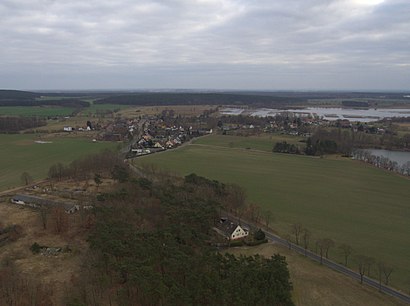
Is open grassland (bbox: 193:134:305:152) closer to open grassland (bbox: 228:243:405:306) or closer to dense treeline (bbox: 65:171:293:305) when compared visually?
dense treeline (bbox: 65:171:293:305)

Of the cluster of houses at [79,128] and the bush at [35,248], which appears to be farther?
the cluster of houses at [79,128]

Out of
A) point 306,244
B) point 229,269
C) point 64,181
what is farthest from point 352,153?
point 229,269

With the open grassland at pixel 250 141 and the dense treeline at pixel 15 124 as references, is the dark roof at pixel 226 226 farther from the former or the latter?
the dense treeline at pixel 15 124

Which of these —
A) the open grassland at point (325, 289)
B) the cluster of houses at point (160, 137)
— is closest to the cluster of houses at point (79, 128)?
the cluster of houses at point (160, 137)

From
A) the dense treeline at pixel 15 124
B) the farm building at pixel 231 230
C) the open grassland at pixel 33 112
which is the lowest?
the farm building at pixel 231 230

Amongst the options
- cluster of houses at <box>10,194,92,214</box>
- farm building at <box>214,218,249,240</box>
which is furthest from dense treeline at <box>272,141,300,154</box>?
cluster of houses at <box>10,194,92,214</box>

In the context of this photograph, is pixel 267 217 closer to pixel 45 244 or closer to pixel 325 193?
pixel 325 193

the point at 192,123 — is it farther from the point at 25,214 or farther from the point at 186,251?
the point at 186,251
